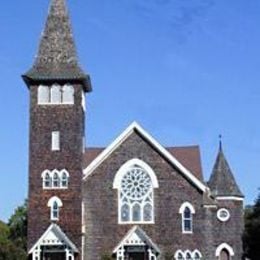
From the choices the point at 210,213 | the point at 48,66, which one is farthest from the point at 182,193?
the point at 48,66

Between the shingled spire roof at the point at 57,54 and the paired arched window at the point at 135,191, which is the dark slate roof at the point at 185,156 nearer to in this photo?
the paired arched window at the point at 135,191

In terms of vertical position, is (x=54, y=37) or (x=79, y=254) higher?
(x=54, y=37)

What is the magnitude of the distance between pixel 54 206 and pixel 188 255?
950 cm

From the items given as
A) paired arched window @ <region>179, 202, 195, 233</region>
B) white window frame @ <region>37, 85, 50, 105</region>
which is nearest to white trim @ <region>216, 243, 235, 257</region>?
paired arched window @ <region>179, 202, 195, 233</region>

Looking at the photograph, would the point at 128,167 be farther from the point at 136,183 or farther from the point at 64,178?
the point at 64,178

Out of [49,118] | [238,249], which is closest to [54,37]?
[49,118]

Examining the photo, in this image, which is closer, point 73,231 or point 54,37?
point 73,231

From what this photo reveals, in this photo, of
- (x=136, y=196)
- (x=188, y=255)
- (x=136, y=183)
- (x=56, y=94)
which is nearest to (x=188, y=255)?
(x=188, y=255)

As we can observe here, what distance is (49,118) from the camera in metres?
58.0

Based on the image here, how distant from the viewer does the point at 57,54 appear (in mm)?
59781

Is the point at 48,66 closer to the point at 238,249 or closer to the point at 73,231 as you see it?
the point at 73,231

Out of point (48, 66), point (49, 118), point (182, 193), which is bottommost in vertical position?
point (182, 193)

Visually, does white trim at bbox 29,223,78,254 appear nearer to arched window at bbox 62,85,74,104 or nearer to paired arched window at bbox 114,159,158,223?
paired arched window at bbox 114,159,158,223

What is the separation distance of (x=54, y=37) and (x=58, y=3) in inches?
109
